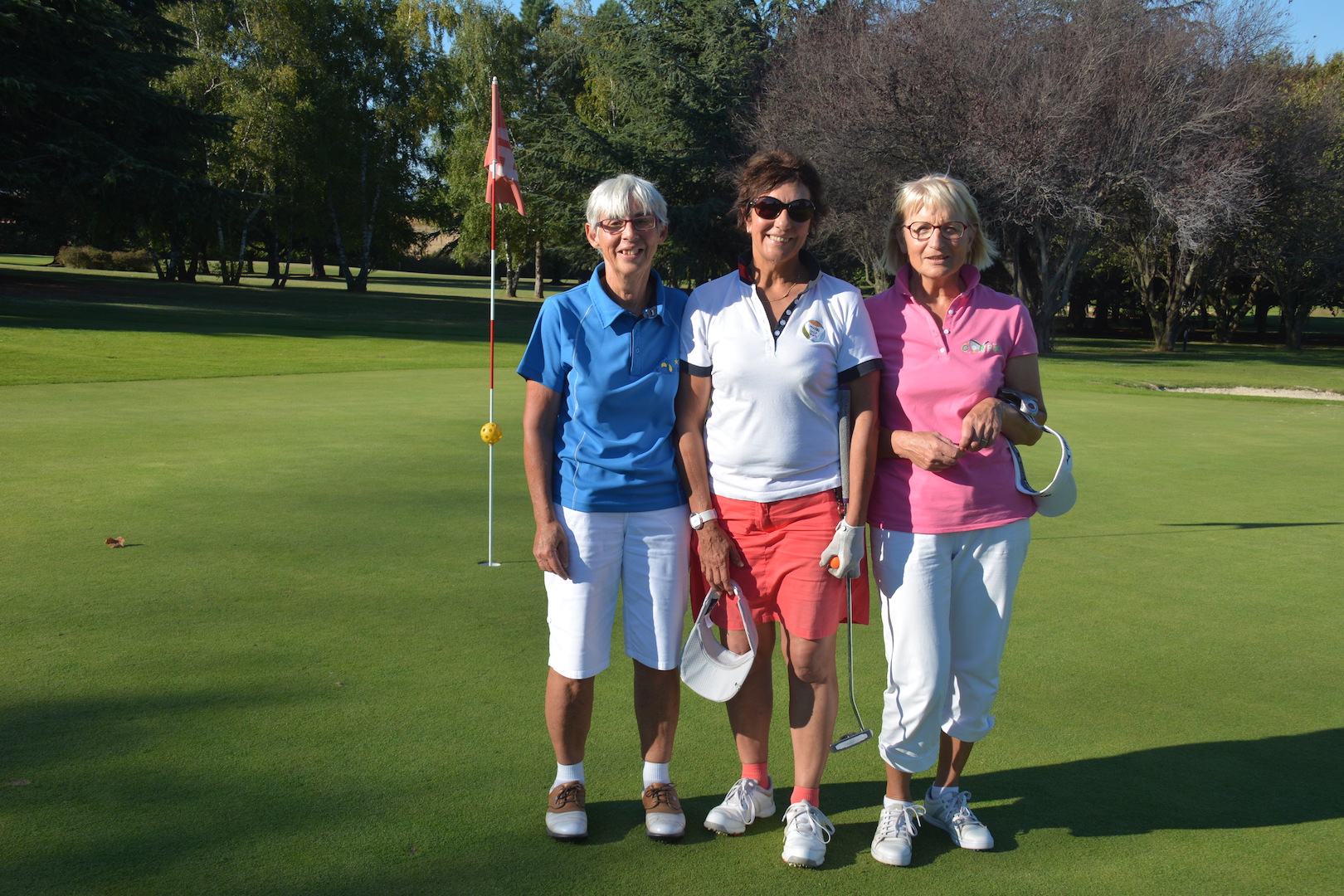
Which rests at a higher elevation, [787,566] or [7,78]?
[7,78]

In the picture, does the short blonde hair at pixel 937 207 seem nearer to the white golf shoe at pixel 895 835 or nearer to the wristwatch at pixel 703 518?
the wristwatch at pixel 703 518

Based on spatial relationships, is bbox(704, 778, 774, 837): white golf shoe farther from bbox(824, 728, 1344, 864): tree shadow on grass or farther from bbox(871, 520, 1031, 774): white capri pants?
bbox(871, 520, 1031, 774): white capri pants

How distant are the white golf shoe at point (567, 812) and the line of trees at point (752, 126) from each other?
23.1 m

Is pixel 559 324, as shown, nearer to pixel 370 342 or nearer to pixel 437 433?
pixel 437 433

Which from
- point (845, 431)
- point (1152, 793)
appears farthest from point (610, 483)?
point (1152, 793)

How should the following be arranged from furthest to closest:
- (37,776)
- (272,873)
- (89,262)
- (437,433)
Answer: (89,262), (437,433), (37,776), (272,873)

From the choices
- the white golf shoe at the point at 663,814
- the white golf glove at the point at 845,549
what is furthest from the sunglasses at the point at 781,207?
the white golf shoe at the point at 663,814

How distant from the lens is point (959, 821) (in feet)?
9.57

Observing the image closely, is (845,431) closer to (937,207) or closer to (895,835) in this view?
(937,207)

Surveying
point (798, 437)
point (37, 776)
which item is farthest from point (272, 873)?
point (798, 437)

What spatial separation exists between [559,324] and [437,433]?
7194mm

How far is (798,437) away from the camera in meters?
2.83

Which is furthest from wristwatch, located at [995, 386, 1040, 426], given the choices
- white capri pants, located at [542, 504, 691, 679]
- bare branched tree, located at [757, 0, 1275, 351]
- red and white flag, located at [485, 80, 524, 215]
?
bare branched tree, located at [757, 0, 1275, 351]

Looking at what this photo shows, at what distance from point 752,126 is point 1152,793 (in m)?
30.4
